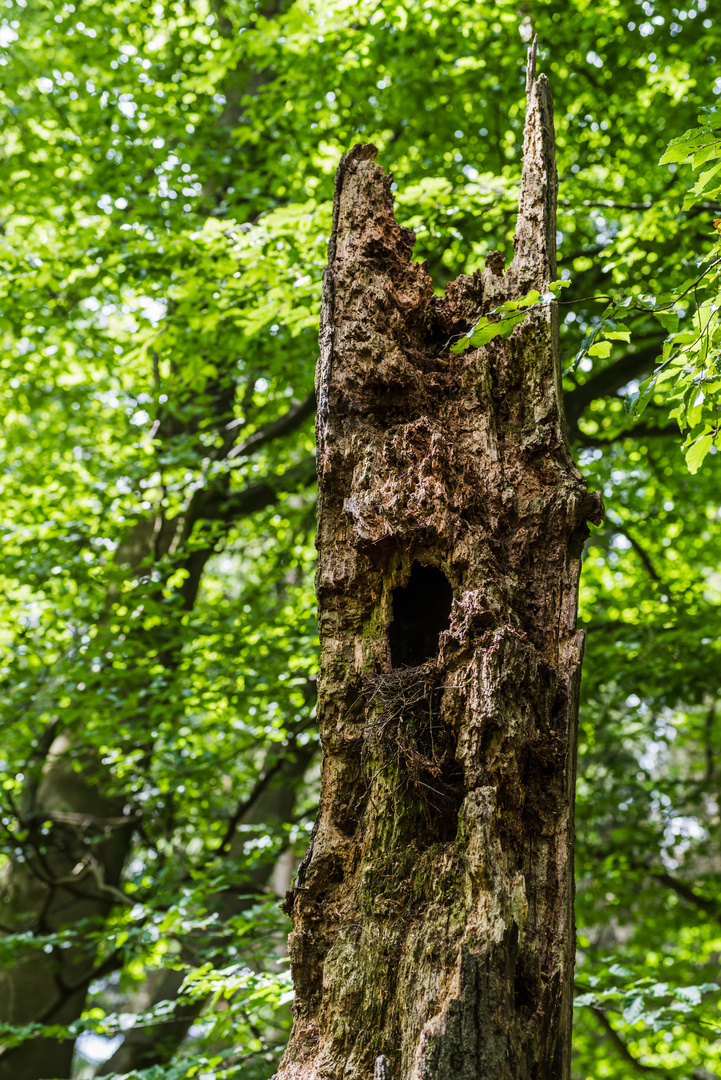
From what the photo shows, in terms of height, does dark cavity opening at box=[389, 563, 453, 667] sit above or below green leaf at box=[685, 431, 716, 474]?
below

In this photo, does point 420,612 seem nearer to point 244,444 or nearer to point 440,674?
point 440,674

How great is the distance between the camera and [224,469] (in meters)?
6.21

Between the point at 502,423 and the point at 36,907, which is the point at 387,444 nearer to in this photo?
the point at 502,423

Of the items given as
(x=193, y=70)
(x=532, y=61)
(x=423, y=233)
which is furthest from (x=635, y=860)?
(x=193, y=70)

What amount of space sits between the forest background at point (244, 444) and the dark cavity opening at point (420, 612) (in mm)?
2740

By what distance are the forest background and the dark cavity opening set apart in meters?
2.74

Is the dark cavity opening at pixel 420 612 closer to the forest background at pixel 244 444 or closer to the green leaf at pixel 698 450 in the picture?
the green leaf at pixel 698 450

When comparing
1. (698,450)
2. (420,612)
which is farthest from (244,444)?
(698,450)

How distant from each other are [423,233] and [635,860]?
18.4 feet

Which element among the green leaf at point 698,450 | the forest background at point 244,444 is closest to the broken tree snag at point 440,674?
the green leaf at point 698,450

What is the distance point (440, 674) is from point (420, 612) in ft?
1.32

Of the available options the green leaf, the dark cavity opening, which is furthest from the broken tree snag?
the green leaf

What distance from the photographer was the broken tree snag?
177 cm

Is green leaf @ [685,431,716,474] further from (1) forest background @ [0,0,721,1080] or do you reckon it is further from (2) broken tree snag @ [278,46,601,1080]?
(1) forest background @ [0,0,721,1080]
